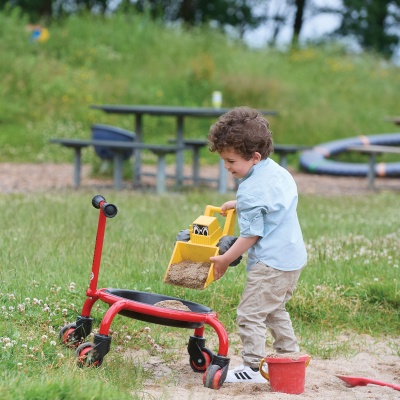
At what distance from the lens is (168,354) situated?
15.3 feet

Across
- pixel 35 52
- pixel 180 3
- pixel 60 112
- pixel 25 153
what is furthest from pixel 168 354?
pixel 180 3

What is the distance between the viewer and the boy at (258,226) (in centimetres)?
410

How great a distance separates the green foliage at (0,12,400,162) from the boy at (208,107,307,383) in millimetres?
11792

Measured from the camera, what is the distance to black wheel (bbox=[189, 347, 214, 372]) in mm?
4402

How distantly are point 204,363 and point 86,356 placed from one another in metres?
0.70

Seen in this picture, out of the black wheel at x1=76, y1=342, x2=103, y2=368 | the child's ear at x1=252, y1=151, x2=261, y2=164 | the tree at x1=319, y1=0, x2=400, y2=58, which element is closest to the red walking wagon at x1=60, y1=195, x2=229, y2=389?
the black wheel at x1=76, y1=342, x2=103, y2=368

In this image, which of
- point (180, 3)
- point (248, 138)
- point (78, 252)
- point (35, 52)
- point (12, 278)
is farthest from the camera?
point (180, 3)

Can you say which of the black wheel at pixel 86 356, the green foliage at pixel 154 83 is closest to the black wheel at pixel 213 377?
the black wheel at pixel 86 356

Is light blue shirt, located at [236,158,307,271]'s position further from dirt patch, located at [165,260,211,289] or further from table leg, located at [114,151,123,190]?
table leg, located at [114,151,123,190]

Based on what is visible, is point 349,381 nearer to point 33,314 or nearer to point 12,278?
point 33,314

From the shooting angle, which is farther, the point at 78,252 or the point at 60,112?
the point at 60,112

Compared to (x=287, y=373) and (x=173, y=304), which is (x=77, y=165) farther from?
(x=287, y=373)

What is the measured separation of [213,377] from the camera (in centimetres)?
410

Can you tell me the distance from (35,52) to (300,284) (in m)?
15.8
